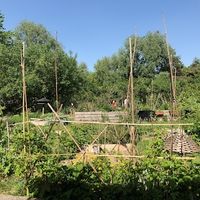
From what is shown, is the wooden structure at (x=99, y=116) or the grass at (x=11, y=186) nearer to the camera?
the grass at (x=11, y=186)

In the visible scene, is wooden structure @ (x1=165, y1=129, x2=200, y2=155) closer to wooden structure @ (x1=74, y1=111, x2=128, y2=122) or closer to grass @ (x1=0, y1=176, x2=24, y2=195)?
grass @ (x1=0, y1=176, x2=24, y2=195)

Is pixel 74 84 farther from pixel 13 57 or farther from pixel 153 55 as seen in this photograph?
pixel 153 55

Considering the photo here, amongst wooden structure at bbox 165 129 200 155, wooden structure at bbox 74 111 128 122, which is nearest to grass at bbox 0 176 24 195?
wooden structure at bbox 165 129 200 155

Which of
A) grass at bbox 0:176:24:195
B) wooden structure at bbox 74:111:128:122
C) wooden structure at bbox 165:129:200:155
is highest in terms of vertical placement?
wooden structure at bbox 74:111:128:122

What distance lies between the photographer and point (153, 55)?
142 feet

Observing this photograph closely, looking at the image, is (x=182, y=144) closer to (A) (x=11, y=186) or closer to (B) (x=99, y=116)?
(A) (x=11, y=186)

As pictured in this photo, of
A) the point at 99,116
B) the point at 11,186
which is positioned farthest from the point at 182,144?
the point at 99,116

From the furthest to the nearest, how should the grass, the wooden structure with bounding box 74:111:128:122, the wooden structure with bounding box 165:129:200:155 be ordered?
1. the wooden structure with bounding box 74:111:128:122
2. the wooden structure with bounding box 165:129:200:155
3. the grass

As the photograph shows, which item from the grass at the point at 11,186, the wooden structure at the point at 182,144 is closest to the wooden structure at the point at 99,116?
the wooden structure at the point at 182,144

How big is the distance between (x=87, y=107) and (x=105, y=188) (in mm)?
14868

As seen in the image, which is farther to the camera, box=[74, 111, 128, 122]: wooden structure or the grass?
box=[74, 111, 128, 122]: wooden structure

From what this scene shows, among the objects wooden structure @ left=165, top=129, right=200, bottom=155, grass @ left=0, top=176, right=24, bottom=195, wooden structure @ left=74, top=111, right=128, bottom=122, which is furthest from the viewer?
wooden structure @ left=74, top=111, right=128, bottom=122

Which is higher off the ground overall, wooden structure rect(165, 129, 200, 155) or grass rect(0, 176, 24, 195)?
wooden structure rect(165, 129, 200, 155)

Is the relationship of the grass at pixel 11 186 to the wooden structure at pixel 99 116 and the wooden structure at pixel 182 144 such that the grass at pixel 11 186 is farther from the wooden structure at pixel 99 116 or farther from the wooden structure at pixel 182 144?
the wooden structure at pixel 99 116
